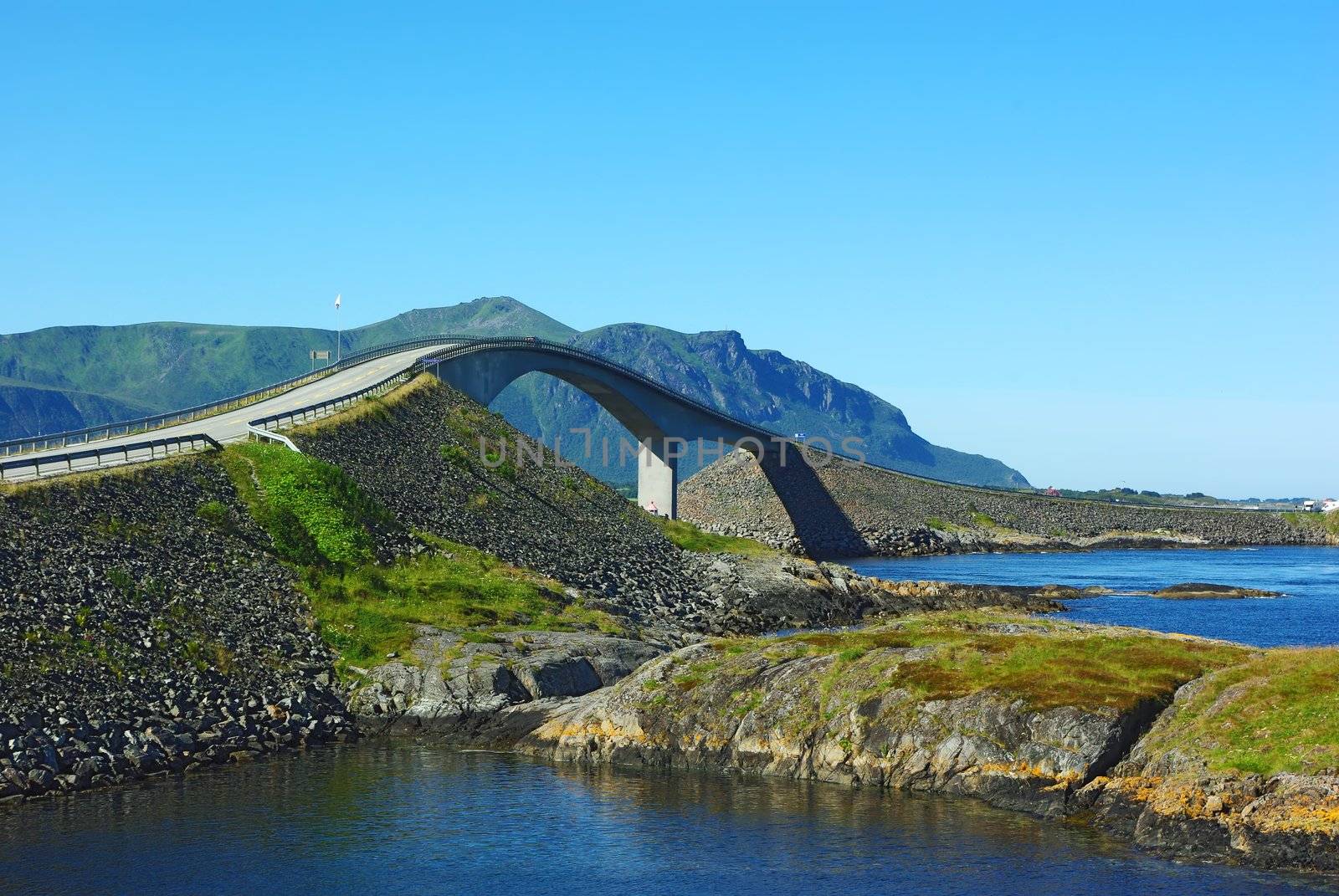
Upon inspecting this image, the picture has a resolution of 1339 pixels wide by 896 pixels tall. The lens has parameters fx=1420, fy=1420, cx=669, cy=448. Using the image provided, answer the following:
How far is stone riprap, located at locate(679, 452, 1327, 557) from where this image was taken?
167 metres

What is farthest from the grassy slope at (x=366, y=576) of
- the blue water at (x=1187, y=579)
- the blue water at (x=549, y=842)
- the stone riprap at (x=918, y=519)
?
the stone riprap at (x=918, y=519)

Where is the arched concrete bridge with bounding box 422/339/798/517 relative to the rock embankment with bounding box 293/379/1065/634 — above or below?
above

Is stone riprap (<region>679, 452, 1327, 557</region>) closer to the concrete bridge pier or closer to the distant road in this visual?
the concrete bridge pier

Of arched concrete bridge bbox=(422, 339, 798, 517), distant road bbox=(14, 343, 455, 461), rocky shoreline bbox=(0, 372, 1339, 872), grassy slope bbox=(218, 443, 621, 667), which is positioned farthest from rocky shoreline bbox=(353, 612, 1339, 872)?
arched concrete bridge bbox=(422, 339, 798, 517)

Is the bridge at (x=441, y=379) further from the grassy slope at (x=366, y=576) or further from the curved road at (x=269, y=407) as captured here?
the grassy slope at (x=366, y=576)

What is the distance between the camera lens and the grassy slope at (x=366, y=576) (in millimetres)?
62188

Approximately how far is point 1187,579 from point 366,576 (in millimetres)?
83643

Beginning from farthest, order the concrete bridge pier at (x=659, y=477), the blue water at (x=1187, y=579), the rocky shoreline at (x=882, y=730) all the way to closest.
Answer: the concrete bridge pier at (x=659, y=477)
the blue water at (x=1187, y=579)
the rocky shoreline at (x=882, y=730)

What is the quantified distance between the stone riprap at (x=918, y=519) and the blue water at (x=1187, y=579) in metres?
6.72

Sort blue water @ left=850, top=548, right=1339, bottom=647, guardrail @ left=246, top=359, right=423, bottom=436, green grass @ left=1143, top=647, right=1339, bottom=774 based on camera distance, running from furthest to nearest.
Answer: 1. blue water @ left=850, top=548, right=1339, bottom=647
2. guardrail @ left=246, top=359, right=423, bottom=436
3. green grass @ left=1143, top=647, right=1339, bottom=774

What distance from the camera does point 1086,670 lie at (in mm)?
46156

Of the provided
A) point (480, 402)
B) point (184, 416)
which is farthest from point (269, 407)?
point (480, 402)

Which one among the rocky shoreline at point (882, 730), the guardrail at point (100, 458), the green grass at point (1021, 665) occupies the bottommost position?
the rocky shoreline at point (882, 730)

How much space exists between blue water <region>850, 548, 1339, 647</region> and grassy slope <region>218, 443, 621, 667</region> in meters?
37.1
